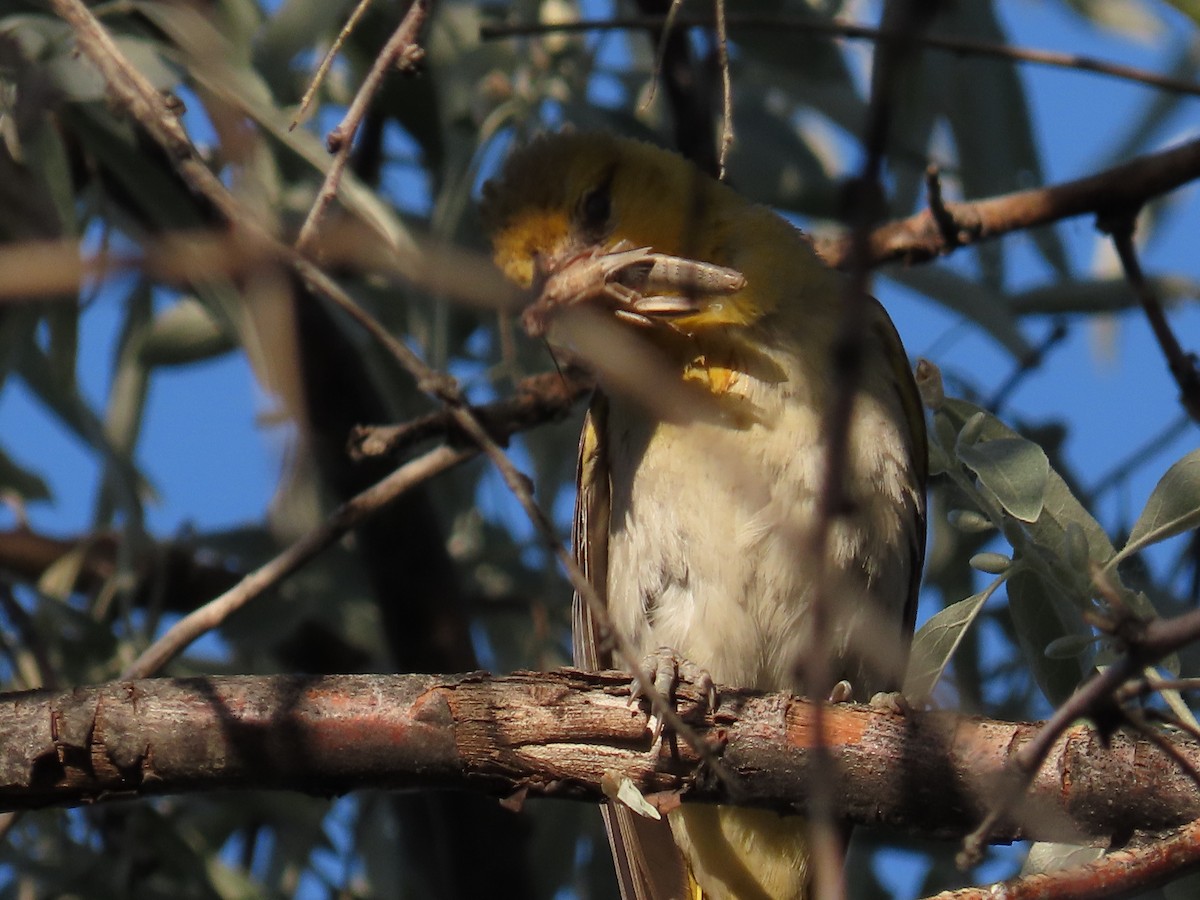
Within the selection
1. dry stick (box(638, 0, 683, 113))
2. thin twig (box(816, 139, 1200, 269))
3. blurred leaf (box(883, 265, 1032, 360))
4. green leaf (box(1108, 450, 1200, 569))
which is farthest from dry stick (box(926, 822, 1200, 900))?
blurred leaf (box(883, 265, 1032, 360))

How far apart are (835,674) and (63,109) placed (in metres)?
2.18

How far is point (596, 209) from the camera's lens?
3299 millimetres

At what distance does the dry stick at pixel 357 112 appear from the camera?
201 cm

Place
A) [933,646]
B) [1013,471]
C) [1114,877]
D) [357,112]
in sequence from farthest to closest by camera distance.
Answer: [933,646], [1013,471], [357,112], [1114,877]

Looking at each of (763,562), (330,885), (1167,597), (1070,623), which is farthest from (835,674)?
(330,885)

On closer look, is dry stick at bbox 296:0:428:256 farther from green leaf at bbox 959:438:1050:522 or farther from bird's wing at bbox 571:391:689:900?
bird's wing at bbox 571:391:689:900

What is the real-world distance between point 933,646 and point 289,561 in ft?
4.38

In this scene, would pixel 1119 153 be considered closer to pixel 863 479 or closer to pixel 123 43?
pixel 863 479

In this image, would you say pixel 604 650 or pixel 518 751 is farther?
pixel 604 650

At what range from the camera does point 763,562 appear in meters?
3.18

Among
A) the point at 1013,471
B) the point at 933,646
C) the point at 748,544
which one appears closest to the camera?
the point at 1013,471

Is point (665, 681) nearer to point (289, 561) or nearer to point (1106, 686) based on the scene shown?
point (289, 561)

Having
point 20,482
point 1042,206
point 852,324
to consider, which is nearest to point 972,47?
point 1042,206

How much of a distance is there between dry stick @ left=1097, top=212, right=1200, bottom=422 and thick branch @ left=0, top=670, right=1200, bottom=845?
805 millimetres
